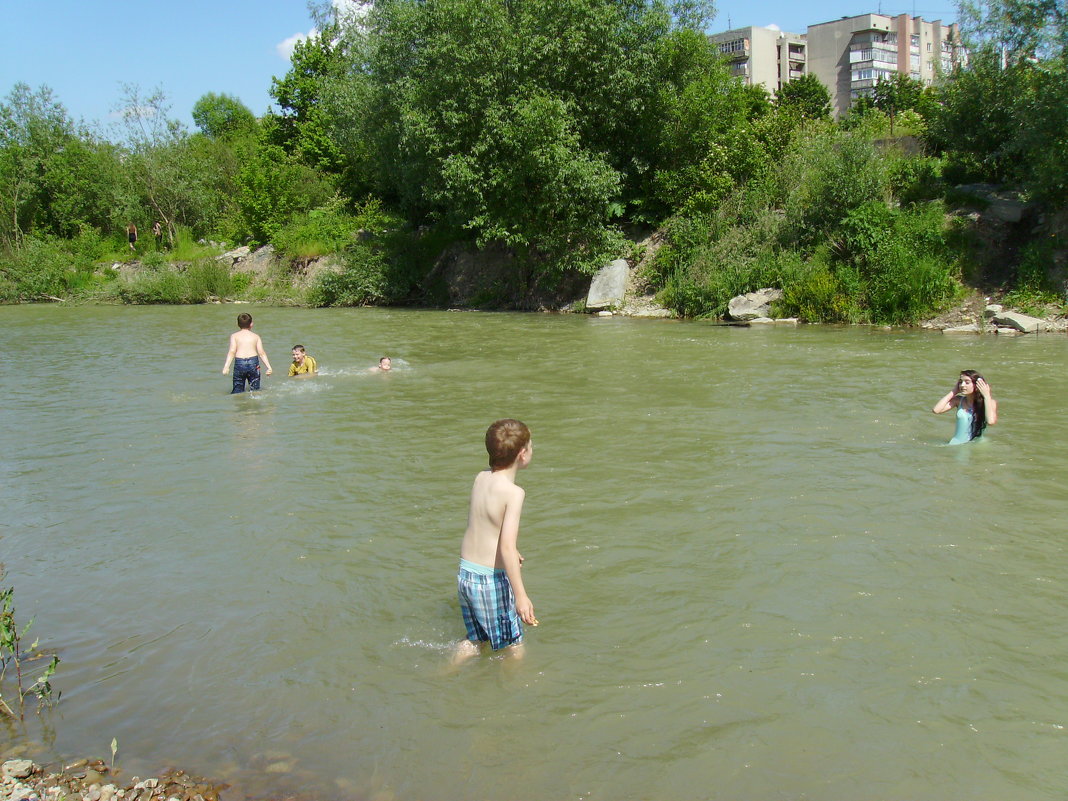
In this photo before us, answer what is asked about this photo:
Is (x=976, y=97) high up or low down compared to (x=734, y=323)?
up

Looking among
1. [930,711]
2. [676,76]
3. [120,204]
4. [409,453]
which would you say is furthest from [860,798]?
[120,204]

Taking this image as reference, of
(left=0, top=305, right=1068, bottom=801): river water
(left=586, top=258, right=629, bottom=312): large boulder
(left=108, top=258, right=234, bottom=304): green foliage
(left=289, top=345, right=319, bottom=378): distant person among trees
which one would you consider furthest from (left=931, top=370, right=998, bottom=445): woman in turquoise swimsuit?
(left=108, top=258, right=234, bottom=304): green foliage

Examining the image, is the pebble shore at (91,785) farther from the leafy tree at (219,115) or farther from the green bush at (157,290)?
the leafy tree at (219,115)

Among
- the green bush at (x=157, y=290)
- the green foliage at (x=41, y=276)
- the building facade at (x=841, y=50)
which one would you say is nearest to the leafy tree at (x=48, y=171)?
the green foliage at (x=41, y=276)

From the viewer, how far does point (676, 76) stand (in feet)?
90.8

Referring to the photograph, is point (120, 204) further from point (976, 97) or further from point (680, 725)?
point (680, 725)

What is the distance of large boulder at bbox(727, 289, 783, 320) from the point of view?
898 inches

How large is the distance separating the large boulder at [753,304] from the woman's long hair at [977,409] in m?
13.4

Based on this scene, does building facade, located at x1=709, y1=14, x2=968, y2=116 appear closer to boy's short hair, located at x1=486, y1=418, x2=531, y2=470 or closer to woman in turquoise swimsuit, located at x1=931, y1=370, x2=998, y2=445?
woman in turquoise swimsuit, located at x1=931, y1=370, x2=998, y2=445

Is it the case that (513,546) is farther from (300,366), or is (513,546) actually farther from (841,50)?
(841,50)

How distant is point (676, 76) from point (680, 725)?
26377 millimetres

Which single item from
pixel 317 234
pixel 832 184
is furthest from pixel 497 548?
pixel 317 234

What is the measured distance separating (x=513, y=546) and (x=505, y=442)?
0.56 m

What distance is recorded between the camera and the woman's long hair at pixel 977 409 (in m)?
9.26
